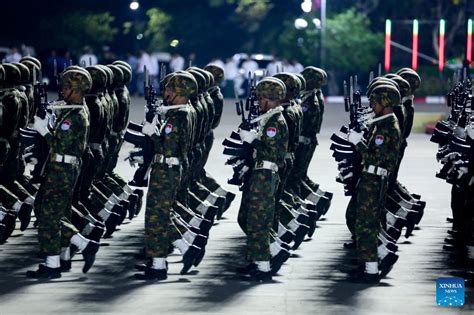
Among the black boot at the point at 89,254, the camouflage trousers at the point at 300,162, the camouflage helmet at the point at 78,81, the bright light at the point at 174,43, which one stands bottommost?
the bright light at the point at 174,43

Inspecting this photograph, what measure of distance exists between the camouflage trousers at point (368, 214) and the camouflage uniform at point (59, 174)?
3046 millimetres

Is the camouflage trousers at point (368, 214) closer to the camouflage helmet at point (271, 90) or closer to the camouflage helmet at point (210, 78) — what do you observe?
the camouflage helmet at point (271, 90)

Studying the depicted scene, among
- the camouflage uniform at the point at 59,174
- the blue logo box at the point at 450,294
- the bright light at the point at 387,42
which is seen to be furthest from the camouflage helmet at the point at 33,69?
the bright light at the point at 387,42

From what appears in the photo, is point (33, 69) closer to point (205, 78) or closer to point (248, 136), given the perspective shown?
point (205, 78)

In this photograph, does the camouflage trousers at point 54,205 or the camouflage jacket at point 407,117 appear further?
the camouflage jacket at point 407,117

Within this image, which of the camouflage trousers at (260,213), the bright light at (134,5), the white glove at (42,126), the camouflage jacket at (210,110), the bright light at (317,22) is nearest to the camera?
the white glove at (42,126)

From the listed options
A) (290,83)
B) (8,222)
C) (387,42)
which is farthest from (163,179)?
(387,42)

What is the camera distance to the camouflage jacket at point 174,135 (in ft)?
56.8

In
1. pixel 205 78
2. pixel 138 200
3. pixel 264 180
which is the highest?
pixel 205 78

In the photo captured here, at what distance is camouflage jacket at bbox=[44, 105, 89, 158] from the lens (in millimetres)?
17234

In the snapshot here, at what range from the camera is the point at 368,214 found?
17344 mm

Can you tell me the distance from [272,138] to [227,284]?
1.64 meters

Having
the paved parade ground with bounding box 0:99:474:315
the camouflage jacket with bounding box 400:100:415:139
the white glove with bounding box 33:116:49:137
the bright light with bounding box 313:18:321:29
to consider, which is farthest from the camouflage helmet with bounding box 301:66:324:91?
the bright light with bounding box 313:18:321:29

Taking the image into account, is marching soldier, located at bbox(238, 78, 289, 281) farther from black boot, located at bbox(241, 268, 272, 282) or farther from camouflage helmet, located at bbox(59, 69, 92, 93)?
camouflage helmet, located at bbox(59, 69, 92, 93)
